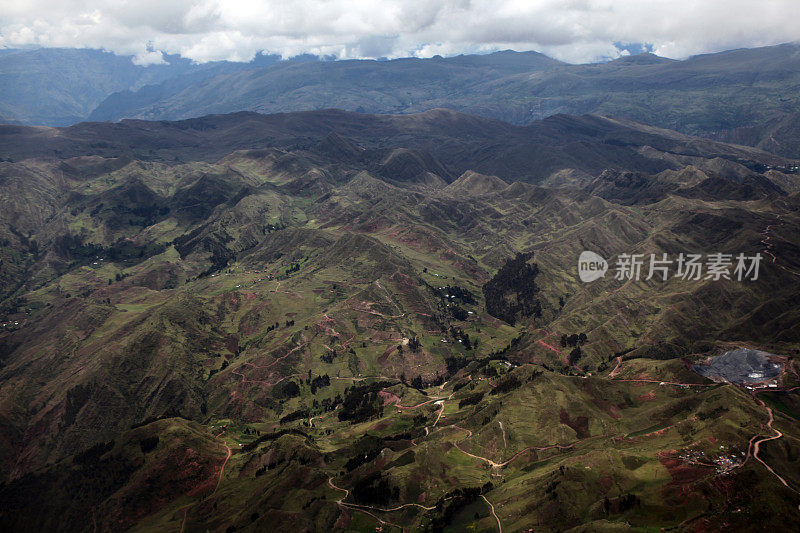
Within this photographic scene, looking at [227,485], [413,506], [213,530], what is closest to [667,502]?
[413,506]

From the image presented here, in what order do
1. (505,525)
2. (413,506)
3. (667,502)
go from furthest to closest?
(413,506) < (505,525) < (667,502)

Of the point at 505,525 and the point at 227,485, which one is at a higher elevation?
the point at 505,525

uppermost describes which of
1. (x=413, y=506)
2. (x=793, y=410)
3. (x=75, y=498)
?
(x=793, y=410)

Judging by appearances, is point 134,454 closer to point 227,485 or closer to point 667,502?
point 227,485

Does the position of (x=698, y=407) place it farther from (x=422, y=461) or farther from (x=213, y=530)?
(x=213, y=530)

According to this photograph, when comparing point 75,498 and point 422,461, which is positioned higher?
point 422,461

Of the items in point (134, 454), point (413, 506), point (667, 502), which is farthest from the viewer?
point (134, 454)

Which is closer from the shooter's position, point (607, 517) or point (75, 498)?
point (607, 517)

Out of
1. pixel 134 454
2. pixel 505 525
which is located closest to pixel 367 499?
pixel 505 525

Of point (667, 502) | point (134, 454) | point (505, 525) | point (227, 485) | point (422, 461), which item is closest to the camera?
Result: point (667, 502)
